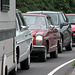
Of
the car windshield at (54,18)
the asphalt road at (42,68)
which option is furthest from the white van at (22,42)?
the car windshield at (54,18)

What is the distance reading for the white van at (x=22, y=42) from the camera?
12558mm

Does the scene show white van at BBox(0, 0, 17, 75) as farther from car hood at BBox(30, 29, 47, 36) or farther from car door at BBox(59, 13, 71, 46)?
car door at BBox(59, 13, 71, 46)

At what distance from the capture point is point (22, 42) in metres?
13.0

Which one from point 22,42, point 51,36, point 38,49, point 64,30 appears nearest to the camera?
point 22,42

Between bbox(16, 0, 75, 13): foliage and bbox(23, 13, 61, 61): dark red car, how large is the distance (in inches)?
967

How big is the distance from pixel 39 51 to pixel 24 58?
3458 mm

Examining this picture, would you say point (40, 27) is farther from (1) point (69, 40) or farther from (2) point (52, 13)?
(1) point (69, 40)

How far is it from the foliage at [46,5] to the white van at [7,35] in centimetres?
3294

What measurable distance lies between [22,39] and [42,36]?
162 inches

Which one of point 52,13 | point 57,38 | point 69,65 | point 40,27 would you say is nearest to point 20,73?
point 69,65

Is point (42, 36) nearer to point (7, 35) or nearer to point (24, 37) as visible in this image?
point (24, 37)

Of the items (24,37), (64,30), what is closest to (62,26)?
(64,30)

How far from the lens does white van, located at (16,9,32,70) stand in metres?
12.6

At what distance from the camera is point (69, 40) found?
79.5ft
